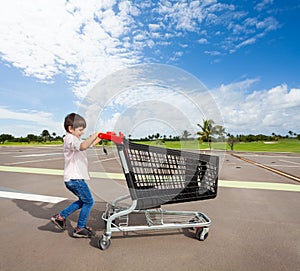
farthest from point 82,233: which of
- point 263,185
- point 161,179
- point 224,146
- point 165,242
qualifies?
point 224,146

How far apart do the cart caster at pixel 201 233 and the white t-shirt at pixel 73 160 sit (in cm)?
143

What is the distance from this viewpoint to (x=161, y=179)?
237 centimetres

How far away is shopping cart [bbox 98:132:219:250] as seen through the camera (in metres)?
2.14

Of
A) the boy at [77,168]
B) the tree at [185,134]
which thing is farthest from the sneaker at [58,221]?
the tree at [185,134]

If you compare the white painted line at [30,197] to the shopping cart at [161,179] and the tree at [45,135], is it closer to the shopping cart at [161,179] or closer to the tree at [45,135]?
the shopping cart at [161,179]

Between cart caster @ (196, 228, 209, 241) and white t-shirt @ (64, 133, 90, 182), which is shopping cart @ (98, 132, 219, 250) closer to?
cart caster @ (196, 228, 209, 241)

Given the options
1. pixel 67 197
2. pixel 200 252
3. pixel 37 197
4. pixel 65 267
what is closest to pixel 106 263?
pixel 65 267

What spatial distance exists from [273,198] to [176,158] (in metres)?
2.81

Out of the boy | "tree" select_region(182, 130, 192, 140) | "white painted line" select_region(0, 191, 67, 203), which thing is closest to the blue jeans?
the boy

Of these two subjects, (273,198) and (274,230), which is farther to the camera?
(273,198)

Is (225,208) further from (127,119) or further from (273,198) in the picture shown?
(127,119)

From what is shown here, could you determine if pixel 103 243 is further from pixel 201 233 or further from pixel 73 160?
pixel 201 233

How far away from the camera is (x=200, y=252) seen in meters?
2.04

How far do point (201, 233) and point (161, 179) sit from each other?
2.48ft
